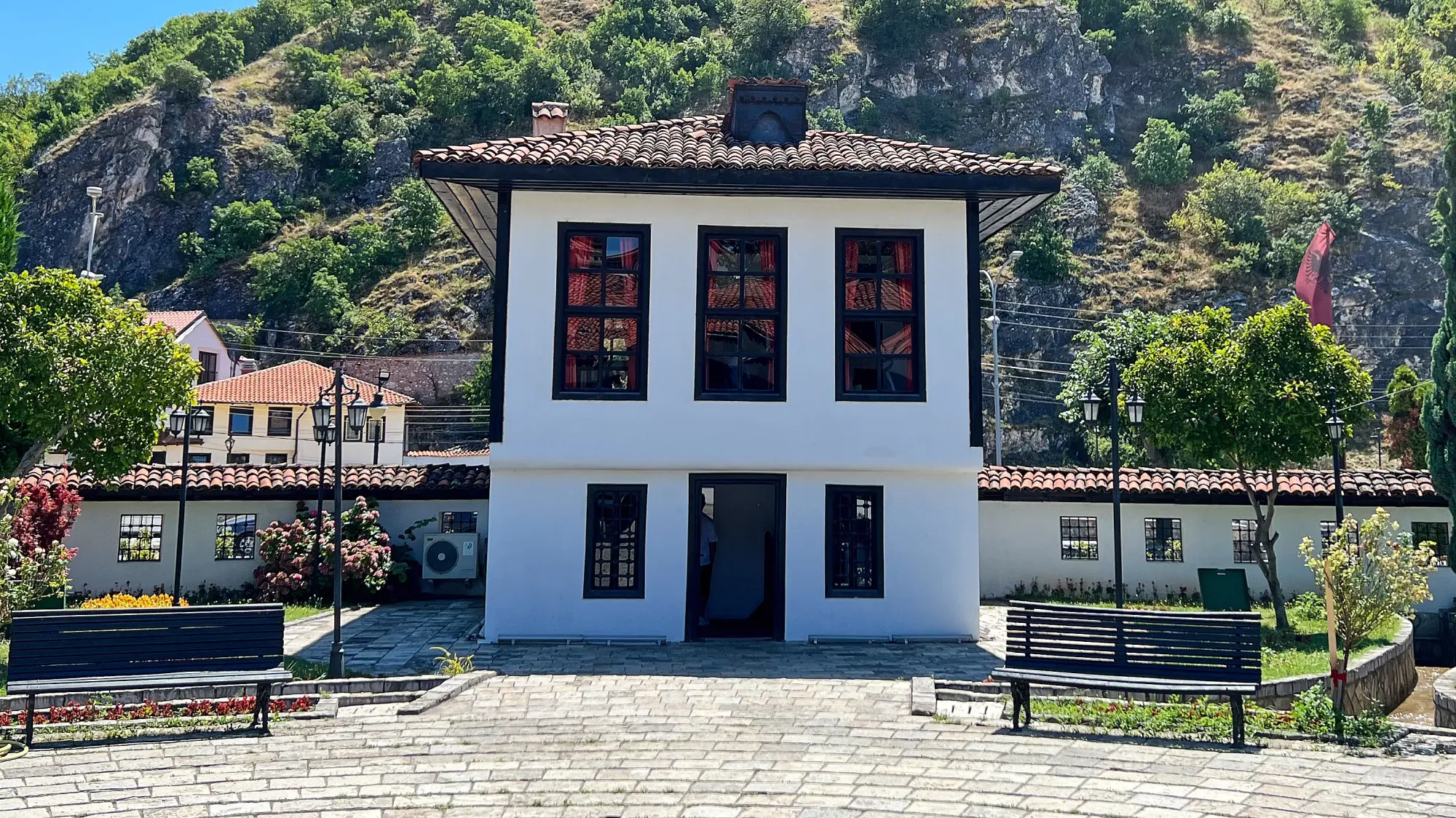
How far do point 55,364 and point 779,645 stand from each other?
8.85 metres

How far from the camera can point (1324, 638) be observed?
14.0 metres

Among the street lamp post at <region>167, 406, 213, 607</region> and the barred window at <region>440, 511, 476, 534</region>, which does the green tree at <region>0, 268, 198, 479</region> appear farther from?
the barred window at <region>440, 511, 476, 534</region>

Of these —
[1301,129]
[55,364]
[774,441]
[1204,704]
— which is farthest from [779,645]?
[1301,129]

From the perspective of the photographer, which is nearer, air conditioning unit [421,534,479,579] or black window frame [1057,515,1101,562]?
air conditioning unit [421,534,479,579]

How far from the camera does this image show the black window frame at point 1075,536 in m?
18.0

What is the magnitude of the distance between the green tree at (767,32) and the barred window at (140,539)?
68.0m

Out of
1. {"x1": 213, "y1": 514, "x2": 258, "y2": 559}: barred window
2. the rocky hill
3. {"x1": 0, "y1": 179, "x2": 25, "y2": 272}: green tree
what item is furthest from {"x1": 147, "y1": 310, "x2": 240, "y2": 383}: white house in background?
{"x1": 0, "y1": 179, "x2": 25, "y2": 272}: green tree

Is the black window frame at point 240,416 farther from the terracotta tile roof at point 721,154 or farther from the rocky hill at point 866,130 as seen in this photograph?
the terracotta tile roof at point 721,154

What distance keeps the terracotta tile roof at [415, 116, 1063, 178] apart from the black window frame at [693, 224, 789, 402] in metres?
0.85

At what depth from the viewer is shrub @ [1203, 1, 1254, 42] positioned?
7488cm

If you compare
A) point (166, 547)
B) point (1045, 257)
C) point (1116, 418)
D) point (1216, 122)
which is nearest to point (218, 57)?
point (1045, 257)

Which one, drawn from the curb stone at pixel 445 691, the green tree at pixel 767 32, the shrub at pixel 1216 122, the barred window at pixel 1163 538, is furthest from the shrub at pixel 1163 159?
the curb stone at pixel 445 691

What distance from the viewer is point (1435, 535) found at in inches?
710

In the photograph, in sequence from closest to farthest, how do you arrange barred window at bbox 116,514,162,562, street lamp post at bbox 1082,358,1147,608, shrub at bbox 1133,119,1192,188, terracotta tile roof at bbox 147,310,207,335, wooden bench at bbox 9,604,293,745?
wooden bench at bbox 9,604,293,745, street lamp post at bbox 1082,358,1147,608, barred window at bbox 116,514,162,562, terracotta tile roof at bbox 147,310,207,335, shrub at bbox 1133,119,1192,188
